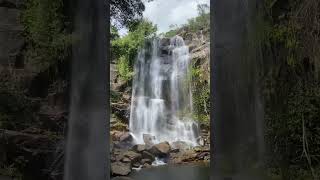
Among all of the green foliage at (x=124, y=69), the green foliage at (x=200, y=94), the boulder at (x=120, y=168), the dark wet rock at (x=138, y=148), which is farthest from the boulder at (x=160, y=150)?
the green foliage at (x=124, y=69)

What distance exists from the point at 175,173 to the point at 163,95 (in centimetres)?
770

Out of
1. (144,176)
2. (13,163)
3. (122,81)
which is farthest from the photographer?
(122,81)

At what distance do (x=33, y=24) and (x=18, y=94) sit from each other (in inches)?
42.3

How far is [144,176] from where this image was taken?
13.2m

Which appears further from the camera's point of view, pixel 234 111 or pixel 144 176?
pixel 144 176

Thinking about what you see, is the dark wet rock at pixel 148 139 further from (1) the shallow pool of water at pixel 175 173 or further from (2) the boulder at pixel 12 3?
(2) the boulder at pixel 12 3

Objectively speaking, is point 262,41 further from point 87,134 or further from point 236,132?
point 87,134

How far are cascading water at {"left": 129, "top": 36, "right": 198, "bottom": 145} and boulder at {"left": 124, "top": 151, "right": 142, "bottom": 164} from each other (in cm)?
324

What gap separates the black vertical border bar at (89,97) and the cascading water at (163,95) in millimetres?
12690

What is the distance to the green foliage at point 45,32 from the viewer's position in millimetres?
6645

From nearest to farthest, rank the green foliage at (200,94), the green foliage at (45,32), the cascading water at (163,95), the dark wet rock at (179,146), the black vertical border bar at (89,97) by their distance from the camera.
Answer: the black vertical border bar at (89,97) < the green foliage at (45,32) < the dark wet rock at (179,146) < the cascading water at (163,95) < the green foliage at (200,94)

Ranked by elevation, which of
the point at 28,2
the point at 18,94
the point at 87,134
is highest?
the point at 28,2

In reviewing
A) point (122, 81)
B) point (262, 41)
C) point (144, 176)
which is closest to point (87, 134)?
point (262, 41)

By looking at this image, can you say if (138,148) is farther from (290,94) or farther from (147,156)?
(290,94)
